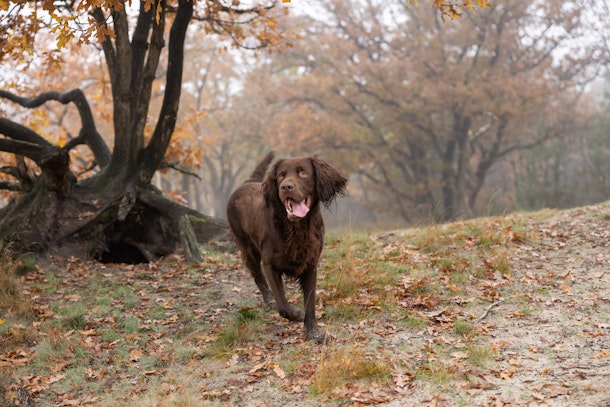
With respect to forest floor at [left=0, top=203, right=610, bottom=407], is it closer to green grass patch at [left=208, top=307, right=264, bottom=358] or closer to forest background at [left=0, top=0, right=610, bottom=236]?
green grass patch at [left=208, top=307, right=264, bottom=358]

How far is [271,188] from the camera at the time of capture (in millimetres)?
5684

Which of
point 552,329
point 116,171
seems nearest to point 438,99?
point 116,171

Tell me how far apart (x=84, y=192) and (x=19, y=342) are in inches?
181

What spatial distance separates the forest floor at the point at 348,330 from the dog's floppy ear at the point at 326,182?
1.43m

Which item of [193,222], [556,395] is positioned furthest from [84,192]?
[556,395]

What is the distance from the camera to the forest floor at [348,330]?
4.71 metres

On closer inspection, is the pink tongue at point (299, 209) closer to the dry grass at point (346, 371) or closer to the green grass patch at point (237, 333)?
the dry grass at point (346, 371)

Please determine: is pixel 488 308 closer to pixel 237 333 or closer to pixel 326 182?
pixel 326 182

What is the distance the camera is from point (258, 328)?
6.09 meters

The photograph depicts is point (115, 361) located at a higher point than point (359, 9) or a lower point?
lower

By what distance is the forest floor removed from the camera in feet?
15.4

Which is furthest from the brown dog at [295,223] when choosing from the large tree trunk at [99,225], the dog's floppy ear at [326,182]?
the large tree trunk at [99,225]

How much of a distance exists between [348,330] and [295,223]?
1300 millimetres

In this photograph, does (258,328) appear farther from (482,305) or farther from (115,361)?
(482,305)
